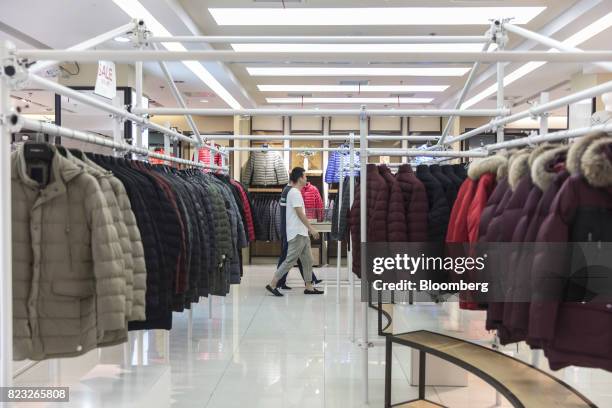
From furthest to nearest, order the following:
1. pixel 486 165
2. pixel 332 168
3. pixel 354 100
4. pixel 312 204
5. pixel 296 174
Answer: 1. pixel 354 100
2. pixel 332 168
3. pixel 312 204
4. pixel 296 174
5. pixel 486 165

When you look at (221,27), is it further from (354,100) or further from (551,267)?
(551,267)

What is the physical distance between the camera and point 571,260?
2.05 metres

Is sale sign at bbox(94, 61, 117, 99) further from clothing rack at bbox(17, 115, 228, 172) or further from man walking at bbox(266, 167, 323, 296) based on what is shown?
man walking at bbox(266, 167, 323, 296)

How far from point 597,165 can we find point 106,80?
8.44 feet

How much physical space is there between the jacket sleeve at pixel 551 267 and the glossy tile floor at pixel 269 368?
5.30 feet

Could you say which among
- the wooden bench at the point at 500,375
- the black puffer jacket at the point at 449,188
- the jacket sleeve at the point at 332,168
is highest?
the jacket sleeve at the point at 332,168

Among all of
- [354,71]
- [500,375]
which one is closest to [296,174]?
[354,71]

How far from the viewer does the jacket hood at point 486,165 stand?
2.79 meters

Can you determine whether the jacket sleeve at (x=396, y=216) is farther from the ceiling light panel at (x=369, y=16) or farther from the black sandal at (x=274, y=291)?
the black sandal at (x=274, y=291)

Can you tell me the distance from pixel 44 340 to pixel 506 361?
7.56 feet

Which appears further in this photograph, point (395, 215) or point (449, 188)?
point (449, 188)

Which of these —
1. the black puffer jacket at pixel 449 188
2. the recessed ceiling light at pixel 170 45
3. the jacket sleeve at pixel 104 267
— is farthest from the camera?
the recessed ceiling light at pixel 170 45

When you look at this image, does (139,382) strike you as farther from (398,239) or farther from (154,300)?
(398,239)

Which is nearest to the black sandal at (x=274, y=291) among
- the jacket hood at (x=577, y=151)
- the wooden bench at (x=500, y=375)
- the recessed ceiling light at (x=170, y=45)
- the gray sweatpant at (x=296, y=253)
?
the gray sweatpant at (x=296, y=253)
